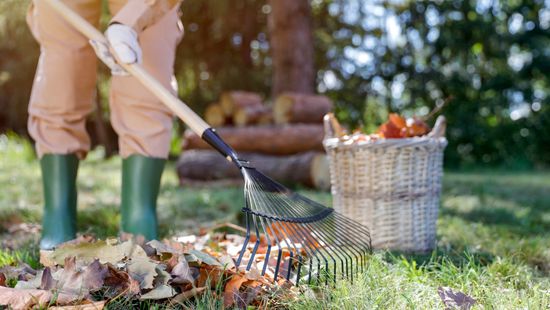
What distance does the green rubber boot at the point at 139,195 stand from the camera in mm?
1984

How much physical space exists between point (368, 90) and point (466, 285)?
6.69 metres

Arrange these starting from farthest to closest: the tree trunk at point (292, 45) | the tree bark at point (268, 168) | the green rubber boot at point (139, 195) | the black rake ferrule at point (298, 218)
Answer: the tree trunk at point (292, 45) < the tree bark at point (268, 168) < the green rubber boot at point (139, 195) < the black rake ferrule at point (298, 218)

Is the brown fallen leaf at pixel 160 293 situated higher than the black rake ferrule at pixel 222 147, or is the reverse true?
the black rake ferrule at pixel 222 147

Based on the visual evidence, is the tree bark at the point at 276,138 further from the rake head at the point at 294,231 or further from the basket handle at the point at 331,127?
the rake head at the point at 294,231

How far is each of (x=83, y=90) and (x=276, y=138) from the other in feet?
8.72

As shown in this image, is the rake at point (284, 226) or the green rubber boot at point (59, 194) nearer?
the rake at point (284, 226)

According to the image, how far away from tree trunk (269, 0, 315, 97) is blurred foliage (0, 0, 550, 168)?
6.55 feet

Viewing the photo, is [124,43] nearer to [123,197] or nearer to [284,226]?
[123,197]

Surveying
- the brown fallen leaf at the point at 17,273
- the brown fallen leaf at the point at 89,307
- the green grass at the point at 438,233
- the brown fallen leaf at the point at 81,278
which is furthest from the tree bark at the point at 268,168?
the brown fallen leaf at the point at 89,307

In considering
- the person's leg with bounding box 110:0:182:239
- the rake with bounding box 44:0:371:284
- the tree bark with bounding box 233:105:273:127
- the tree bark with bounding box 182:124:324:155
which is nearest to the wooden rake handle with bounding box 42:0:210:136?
the rake with bounding box 44:0:371:284

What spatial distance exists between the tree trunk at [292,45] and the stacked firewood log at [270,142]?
328 mm

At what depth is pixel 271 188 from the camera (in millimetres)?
1637

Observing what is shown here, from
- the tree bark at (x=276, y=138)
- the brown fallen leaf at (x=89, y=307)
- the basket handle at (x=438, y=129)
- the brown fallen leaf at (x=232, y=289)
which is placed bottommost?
the tree bark at (x=276, y=138)

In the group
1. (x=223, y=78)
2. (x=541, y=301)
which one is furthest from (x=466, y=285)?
(x=223, y=78)
